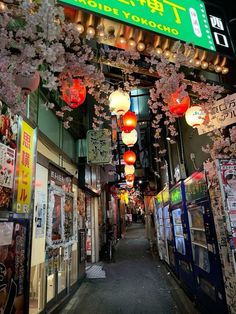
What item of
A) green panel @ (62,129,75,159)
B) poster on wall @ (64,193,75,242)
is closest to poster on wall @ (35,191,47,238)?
poster on wall @ (64,193,75,242)

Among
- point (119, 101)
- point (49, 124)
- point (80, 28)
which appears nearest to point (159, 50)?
point (80, 28)

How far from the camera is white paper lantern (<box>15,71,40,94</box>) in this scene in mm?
2879

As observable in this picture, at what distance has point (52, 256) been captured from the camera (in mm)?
6637

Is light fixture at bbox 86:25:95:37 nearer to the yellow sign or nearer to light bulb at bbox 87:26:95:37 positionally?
light bulb at bbox 87:26:95:37

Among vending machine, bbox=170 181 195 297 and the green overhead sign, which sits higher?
the green overhead sign

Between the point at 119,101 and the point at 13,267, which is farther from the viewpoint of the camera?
the point at 119,101

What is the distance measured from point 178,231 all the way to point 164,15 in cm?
781

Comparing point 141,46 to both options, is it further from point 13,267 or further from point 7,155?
point 13,267

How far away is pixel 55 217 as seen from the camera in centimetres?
717

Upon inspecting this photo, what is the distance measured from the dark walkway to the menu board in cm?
152

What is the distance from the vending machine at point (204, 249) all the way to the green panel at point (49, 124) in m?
4.75

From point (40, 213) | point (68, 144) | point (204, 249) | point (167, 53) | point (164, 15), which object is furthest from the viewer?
point (68, 144)

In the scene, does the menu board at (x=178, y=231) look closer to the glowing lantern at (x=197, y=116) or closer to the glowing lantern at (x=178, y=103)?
the glowing lantern at (x=197, y=116)

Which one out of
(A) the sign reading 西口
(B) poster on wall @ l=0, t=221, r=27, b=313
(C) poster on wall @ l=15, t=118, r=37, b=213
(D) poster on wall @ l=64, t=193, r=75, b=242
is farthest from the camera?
(D) poster on wall @ l=64, t=193, r=75, b=242
